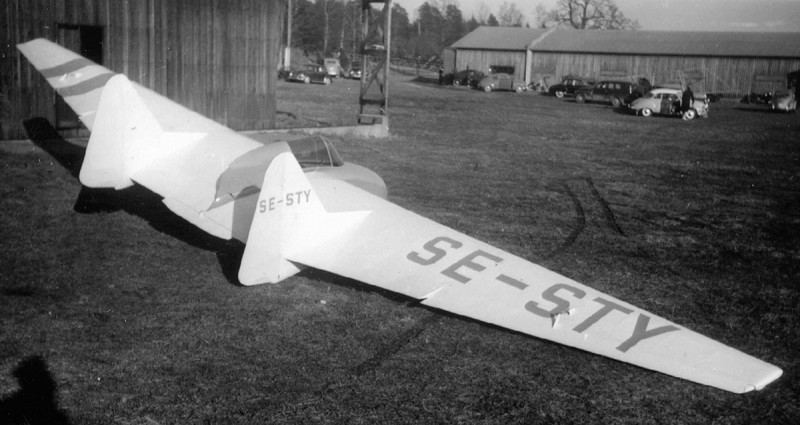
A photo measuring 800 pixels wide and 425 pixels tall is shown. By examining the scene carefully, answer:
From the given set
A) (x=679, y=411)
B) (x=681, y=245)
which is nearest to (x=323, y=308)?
(x=679, y=411)

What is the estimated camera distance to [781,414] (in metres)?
5.66

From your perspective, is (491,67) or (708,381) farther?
(491,67)

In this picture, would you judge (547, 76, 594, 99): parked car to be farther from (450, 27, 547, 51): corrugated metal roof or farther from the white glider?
the white glider

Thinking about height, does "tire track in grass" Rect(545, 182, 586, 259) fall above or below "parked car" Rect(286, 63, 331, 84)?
below

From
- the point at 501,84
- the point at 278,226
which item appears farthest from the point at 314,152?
the point at 501,84

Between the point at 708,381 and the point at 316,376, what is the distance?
3261 millimetres

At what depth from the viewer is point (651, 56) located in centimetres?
5884

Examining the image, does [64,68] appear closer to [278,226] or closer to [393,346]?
[278,226]

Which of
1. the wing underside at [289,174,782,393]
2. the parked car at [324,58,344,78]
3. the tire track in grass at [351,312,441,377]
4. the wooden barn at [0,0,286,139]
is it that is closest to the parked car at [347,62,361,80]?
the parked car at [324,58,344,78]

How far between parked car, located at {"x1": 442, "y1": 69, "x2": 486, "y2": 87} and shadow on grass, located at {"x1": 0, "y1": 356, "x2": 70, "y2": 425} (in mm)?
55255

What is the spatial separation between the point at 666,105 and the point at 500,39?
103 feet

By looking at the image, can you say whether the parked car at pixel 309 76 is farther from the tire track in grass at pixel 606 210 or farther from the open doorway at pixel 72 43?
the tire track in grass at pixel 606 210

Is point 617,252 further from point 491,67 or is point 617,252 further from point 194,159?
point 491,67

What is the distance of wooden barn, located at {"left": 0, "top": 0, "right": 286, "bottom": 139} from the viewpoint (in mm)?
16328
